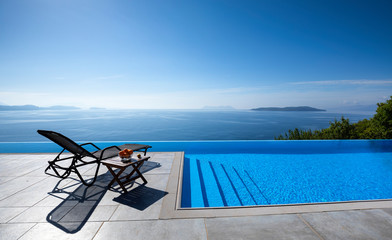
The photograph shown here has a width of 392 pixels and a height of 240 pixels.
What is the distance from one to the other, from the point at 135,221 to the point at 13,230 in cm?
127

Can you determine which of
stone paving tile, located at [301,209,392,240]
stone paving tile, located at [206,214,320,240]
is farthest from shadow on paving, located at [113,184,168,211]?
stone paving tile, located at [301,209,392,240]

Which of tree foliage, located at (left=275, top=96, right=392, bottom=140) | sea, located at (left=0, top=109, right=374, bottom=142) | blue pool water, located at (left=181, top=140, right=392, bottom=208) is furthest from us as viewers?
sea, located at (left=0, top=109, right=374, bottom=142)

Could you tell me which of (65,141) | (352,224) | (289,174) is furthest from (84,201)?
(289,174)

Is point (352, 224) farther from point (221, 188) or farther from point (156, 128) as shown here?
point (156, 128)

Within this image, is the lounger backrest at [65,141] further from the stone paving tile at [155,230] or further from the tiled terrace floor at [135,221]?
the stone paving tile at [155,230]

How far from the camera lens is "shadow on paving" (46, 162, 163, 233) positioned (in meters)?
1.98

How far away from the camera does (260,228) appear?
6.04ft

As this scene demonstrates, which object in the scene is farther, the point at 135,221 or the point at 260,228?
A: the point at 135,221

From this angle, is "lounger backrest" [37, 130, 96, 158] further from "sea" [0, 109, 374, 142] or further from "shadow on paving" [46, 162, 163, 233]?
"sea" [0, 109, 374, 142]

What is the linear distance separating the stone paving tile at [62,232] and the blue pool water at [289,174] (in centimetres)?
166

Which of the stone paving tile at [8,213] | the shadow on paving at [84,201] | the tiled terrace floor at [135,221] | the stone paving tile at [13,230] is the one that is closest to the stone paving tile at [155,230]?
the tiled terrace floor at [135,221]

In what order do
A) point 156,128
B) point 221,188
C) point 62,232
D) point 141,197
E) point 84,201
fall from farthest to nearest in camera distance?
point 156,128
point 221,188
point 141,197
point 84,201
point 62,232

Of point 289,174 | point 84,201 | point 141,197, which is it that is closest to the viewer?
point 84,201

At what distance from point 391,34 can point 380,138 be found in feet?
30.8
